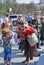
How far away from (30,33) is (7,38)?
1047 mm

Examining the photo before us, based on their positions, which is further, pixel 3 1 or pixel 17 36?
pixel 3 1

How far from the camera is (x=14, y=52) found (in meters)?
13.9

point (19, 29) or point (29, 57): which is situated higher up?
point (19, 29)

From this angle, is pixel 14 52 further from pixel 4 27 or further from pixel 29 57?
pixel 4 27

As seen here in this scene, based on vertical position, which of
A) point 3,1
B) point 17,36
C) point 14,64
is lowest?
point 14,64

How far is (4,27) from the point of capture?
9773 mm

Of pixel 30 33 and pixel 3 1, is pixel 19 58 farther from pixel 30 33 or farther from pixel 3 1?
pixel 3 1

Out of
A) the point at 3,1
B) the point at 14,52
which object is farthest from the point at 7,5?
the point at 14,52

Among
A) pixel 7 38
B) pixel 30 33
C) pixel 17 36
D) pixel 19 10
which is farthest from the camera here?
Answer: pixel 19 10

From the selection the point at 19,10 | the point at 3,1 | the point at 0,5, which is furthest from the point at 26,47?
the point at 19,10

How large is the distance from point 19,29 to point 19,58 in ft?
3.97

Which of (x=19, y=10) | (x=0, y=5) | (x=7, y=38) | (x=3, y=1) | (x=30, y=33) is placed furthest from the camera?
(x=19, y=10)

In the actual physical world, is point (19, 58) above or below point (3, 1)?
below

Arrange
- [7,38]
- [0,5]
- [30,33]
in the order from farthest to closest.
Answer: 1. [0,5]
2. [30,33]
3. [7,38]
